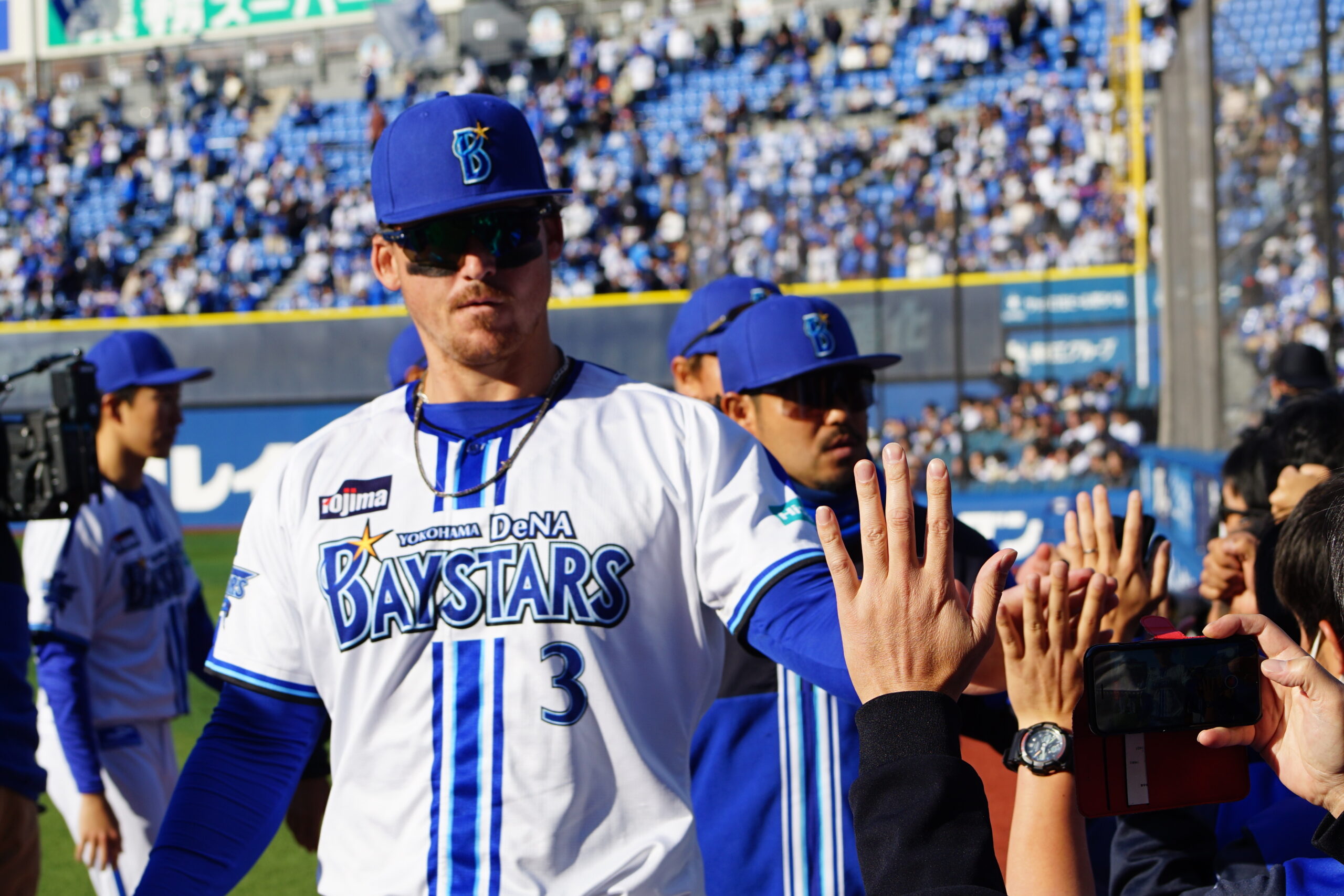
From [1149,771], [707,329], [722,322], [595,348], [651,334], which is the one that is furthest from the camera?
[595,348]

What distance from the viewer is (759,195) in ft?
42.5

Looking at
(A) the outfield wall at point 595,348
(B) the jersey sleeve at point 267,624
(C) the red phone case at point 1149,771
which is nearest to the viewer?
(C) the red phone case at point 1149,771

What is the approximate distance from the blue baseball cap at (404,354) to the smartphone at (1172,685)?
339cm

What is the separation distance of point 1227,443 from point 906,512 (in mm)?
8589

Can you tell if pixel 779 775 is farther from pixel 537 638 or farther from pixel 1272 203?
pixel 1272 203

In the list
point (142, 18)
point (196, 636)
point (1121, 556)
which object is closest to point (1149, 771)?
point (1121, 556)

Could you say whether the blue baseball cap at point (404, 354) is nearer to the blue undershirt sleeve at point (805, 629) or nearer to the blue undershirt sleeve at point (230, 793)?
the blue undershirt sleeve at point (230, 793)

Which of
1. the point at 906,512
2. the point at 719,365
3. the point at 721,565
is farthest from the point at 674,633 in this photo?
the point at 719,365

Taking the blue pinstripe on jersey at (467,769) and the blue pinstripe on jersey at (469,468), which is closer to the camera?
the blue pinstripe on jersey at (467,769)

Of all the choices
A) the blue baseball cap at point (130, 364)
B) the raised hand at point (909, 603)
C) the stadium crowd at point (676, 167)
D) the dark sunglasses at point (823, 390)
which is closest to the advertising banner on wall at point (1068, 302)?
the stadium crowd at point (676, 167)

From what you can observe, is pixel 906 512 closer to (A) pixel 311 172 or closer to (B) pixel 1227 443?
(B) pixel 1227 443

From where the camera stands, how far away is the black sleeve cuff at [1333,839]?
1294mm

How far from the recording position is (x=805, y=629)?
1563 millimetres

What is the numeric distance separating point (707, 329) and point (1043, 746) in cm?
217
